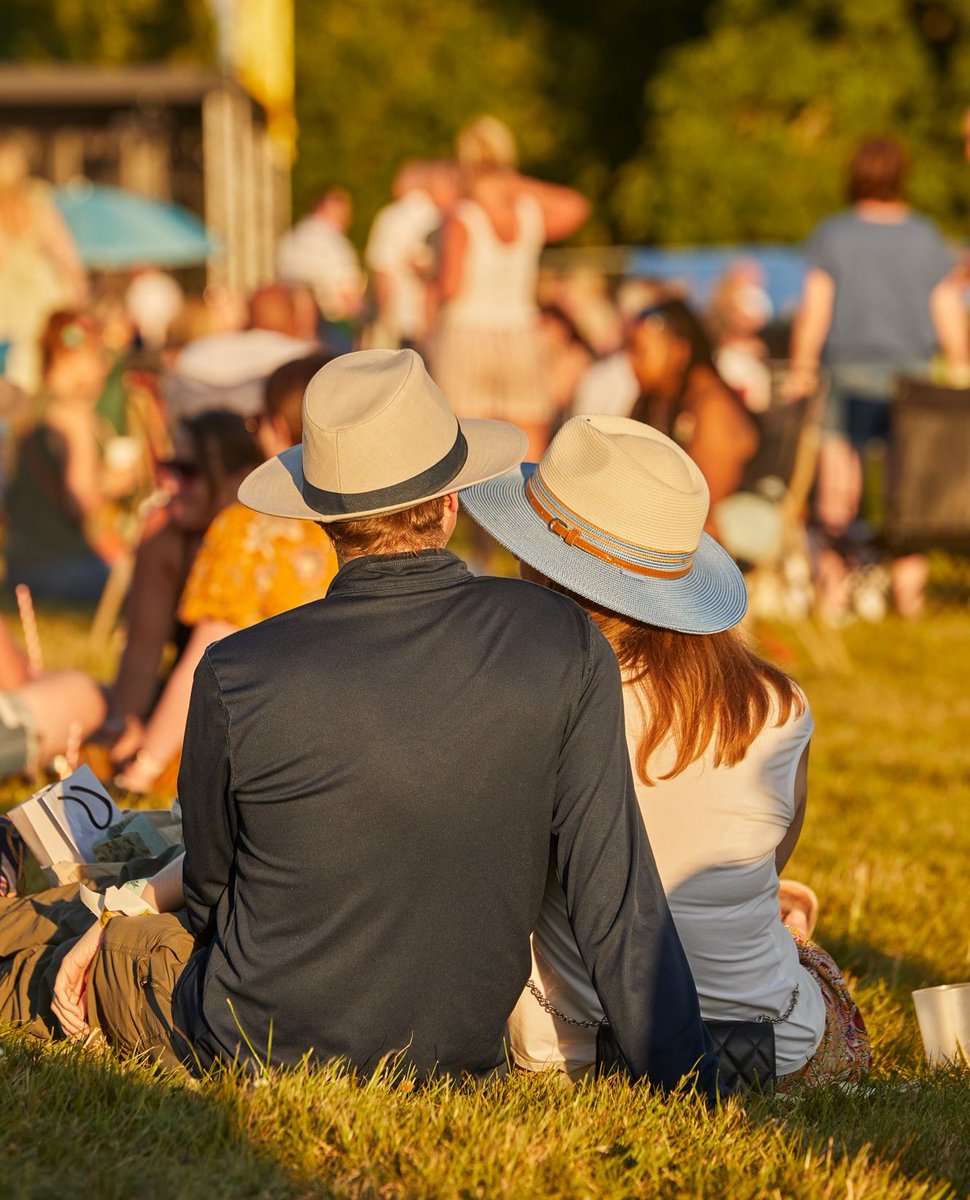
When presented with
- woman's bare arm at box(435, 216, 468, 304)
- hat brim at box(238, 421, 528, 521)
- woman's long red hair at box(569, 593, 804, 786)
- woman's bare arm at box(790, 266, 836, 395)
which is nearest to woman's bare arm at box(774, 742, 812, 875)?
woman's long red hair at box(569, 593, 804, 786)

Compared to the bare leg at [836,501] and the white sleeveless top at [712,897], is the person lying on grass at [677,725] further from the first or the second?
the bare leg at [836,501]

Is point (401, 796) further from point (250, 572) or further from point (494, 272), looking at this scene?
point (494, 272)

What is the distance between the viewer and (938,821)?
18.6 ft

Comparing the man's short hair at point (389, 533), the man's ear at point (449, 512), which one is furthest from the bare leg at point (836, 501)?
the man's short hair at point (389, 533)

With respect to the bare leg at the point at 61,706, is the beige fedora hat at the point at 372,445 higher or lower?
higher

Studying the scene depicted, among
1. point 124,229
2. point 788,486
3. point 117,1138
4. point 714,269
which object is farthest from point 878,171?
point 714,269

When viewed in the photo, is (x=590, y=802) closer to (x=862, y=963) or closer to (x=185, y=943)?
(x=185, y=943)

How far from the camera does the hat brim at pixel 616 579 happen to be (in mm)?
3008

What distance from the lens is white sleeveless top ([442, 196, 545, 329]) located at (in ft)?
29.5

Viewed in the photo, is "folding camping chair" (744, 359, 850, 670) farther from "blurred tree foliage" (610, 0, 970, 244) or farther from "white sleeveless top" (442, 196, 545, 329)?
"blurred tree foliage" (610, 0, 970, 244)

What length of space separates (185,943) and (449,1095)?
22.6 inches

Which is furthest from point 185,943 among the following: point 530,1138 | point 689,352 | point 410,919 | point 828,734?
point 689,352

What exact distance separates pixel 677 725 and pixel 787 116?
31.3m

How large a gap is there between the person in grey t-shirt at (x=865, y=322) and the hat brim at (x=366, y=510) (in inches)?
247
